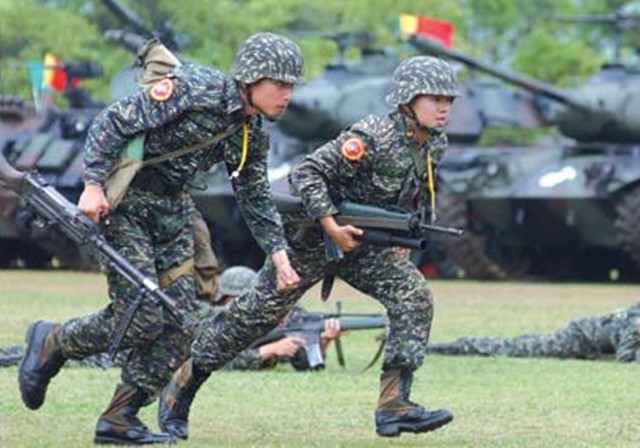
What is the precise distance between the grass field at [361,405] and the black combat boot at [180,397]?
0.43 ft

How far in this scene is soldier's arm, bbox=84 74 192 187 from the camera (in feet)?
35.0

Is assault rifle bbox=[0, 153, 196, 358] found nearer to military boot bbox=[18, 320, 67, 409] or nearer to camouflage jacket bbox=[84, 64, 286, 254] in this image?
camouflage jacket bbox=[84, 64, 286, 254]

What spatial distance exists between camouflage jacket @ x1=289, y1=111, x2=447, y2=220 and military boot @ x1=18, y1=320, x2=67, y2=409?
4.38 feet

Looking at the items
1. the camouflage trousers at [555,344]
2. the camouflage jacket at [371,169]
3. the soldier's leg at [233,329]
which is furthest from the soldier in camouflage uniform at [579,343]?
the soldier's leg at [233,329]

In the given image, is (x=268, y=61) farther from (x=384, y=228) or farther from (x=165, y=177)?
(x=384, y=228)

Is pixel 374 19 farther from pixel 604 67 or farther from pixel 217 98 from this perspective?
pixel 217 98

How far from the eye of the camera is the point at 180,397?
37.9 feet

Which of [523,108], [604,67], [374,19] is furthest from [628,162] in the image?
[374,19]

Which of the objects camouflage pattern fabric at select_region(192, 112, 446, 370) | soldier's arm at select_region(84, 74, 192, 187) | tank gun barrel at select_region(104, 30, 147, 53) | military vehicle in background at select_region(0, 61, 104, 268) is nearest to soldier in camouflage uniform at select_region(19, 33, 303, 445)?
soldier's arm at select_region(84, 74, 192, 187)

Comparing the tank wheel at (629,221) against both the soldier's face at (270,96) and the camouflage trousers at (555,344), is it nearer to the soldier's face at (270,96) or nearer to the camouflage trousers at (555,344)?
the camouflage trousers at (555,344)

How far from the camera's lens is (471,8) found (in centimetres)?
6431

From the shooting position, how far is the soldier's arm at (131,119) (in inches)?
420

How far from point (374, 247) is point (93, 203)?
1.63m

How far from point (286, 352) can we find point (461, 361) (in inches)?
74.0
